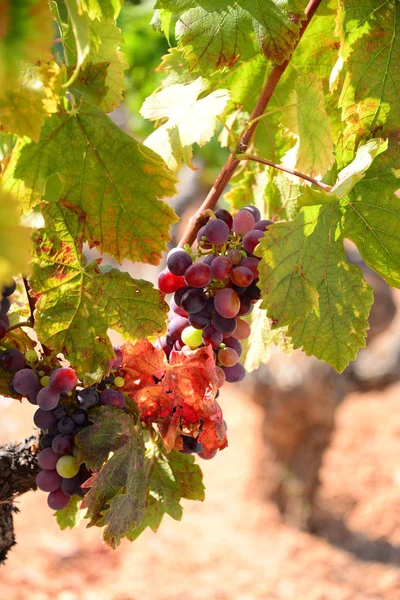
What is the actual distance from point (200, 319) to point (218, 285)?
0.16 feet

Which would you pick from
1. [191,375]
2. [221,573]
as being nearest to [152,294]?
[191,375]

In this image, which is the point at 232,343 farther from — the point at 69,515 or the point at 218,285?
the point at 69,515

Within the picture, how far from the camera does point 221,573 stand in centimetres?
366

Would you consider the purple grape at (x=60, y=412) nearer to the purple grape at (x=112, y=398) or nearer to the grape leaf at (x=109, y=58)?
the purple grape at (x=112, y=398)

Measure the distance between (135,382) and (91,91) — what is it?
0.38m

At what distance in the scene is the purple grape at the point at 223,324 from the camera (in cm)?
89

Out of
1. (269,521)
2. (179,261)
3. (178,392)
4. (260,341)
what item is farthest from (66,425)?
(269,521)

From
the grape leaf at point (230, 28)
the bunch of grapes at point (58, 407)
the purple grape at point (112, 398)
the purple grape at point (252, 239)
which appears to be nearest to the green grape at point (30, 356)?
the bunch of grapes at point (58, 407)

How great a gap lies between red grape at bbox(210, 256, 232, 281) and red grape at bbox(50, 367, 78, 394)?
22 centimetres

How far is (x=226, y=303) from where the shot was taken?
0.87 metres

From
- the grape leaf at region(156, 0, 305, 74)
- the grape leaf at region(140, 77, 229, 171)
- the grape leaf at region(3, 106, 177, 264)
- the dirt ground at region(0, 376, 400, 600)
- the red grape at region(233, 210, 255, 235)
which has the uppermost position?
the grape leaf at region(156, 0, 305, 74)

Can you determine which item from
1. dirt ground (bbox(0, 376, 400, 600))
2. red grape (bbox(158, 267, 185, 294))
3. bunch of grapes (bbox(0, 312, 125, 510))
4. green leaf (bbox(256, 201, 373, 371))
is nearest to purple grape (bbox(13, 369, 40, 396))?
bunch of grapes (bbox(0, 312, 125, 510))

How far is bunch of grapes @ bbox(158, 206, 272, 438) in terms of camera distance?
2.86ft

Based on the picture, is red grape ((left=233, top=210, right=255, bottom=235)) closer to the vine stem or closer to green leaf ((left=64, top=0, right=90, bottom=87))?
the vine stem
